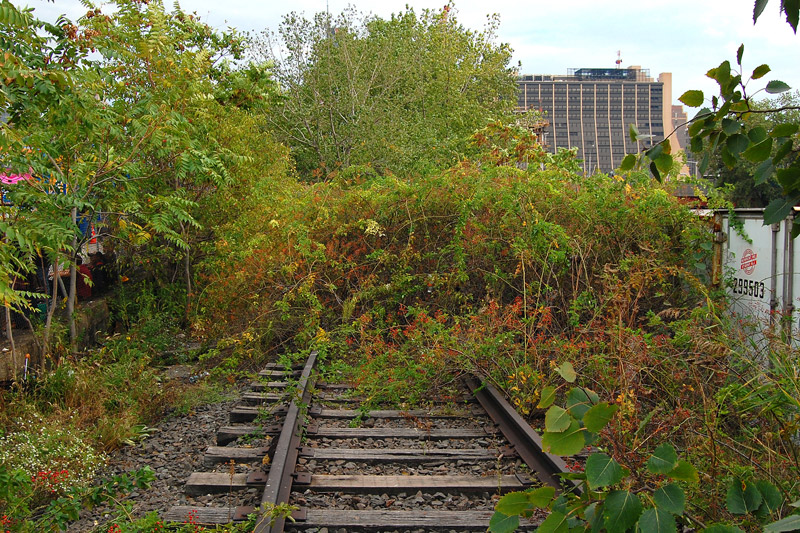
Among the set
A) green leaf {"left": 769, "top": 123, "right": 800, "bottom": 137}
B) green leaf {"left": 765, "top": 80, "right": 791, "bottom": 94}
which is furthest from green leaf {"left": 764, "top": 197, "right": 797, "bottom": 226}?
green leaf {"left": 765, "top": 80, "right": 791, "bottom": 94}

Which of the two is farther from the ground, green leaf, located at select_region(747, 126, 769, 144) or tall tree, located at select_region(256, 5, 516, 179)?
tall tree, located at select_region(256, 5, 516, 179)

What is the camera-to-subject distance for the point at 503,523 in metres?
1.70

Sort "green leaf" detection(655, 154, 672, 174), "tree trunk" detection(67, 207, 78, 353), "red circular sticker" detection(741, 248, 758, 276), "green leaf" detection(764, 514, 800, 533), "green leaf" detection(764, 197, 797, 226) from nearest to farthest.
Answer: "green leaf" detection(764, 514, 800, 533)
"green leaf" detection(764, 197, 797, 226)
"green leaf" detection(655, 154, 672, 174)
"tree trunk" detection(67, 207, 78, 353)
"red circular sticker" detection(741, 248, 758, 276)

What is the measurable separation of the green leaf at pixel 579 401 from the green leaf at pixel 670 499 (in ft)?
0.86

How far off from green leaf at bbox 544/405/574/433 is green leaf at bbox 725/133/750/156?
2.85 ft

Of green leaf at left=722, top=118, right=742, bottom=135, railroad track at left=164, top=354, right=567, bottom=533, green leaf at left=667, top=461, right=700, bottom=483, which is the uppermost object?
green leaf at left=722, top=118, right=742, bottom=135

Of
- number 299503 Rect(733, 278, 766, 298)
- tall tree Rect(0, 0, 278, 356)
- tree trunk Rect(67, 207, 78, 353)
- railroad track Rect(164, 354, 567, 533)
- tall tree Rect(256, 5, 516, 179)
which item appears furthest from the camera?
tall tree Rect(256, 5, 516, 179)

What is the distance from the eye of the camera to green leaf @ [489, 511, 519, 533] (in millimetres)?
1682

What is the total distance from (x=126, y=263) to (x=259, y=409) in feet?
21.9

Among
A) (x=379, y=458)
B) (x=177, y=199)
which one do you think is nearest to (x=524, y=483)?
(x=379, y=458)

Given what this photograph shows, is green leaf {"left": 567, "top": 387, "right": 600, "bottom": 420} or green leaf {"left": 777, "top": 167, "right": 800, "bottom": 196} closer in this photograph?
green leaf {"left": 777, "top": 167, "right": 800, "bottom": 196}

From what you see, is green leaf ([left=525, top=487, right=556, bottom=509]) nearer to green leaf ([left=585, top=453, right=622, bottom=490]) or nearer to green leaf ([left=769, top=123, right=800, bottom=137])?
green leaf ([left=585, top=453, right=622, bottom=490])

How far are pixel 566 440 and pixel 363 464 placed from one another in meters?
3.82

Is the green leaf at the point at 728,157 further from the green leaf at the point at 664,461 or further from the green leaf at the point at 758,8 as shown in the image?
the green leaf at the point at 664,461
